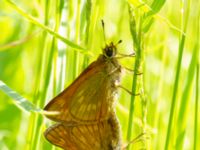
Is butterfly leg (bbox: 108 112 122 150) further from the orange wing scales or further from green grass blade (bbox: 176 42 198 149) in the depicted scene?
green grass blade (bbox: 176 42 198 149)

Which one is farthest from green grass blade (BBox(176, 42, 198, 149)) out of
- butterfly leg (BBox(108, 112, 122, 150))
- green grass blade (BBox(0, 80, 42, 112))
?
green grass blade (BBox(0, 80, 42, 112))

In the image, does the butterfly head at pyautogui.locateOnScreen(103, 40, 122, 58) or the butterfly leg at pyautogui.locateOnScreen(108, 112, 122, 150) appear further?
the butterfly head at pyautogui.locateOnScreen(103, 40, 122, 58)

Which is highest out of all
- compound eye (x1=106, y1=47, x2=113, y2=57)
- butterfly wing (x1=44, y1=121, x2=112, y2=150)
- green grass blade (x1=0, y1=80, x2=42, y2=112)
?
compound eye (x1=106, y1=47, x2=113, y2=57)

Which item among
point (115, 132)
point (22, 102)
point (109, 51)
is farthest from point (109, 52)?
point (22, 102)

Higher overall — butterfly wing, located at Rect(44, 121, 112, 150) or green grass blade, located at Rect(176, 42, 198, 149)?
green grass blade, located at Rect(176, 42, 198, 149)

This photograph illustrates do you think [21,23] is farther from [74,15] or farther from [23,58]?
[74,15]

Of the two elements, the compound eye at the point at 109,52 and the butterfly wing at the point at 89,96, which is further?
the compound eye at the point at 109,52

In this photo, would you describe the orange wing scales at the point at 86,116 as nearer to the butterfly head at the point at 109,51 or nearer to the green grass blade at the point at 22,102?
the butterfly head at the point at 109,51

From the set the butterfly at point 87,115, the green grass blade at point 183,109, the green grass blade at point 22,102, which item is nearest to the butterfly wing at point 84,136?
the butterfly at point 87,115
